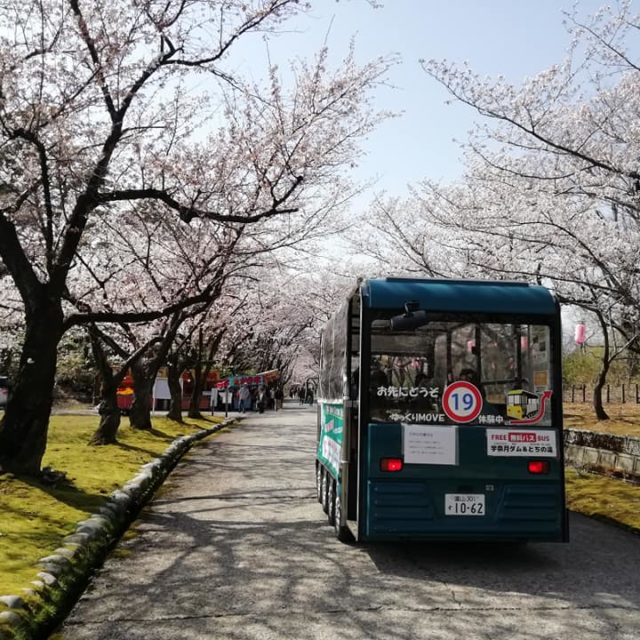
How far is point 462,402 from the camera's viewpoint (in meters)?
6.76

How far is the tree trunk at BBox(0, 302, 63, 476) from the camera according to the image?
9.95m

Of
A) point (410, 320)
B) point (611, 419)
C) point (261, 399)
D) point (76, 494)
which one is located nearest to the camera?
point (410, 320)

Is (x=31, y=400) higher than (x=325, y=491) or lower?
higher

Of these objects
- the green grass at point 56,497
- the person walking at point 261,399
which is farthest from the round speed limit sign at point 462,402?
the person walking at point 261,399

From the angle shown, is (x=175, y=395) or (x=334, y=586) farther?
(x=175, y=395)

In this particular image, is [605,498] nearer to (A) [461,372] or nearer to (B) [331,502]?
(B) [331,502]

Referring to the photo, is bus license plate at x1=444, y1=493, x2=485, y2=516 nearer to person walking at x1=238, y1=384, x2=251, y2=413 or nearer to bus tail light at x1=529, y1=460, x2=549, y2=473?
bus tail light at x1=529, y1=460, x2=549, y2=473

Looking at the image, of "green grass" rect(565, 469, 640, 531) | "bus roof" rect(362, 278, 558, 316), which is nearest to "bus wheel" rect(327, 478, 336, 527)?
"bus roof" rect(362, 278, 558, 316)

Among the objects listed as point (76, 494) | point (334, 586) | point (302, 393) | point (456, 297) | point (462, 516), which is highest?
point (456, 297)

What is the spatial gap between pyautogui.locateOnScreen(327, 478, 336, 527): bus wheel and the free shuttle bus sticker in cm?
232

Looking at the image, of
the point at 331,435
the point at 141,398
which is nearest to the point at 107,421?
the point at 141,398

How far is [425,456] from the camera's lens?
6.64m

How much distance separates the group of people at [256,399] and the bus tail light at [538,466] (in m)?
40.0

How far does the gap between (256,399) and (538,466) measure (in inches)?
1849
